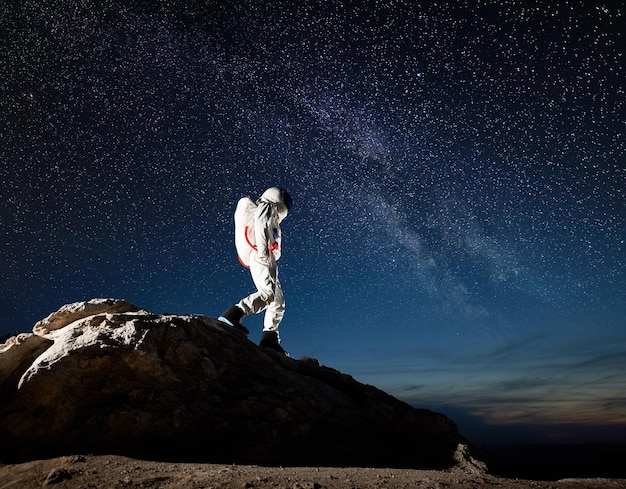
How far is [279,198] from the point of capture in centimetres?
786

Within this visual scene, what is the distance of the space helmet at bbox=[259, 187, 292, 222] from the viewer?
25.7 ft

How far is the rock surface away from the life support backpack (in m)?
2.24

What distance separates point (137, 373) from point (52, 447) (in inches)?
38.6

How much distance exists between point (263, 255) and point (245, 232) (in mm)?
848

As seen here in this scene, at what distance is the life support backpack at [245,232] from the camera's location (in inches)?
309

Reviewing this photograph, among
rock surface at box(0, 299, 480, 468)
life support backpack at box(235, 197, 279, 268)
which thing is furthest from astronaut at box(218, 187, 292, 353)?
rock surface at box(0, 299, 480, 468)

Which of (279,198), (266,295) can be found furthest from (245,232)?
(266,295)

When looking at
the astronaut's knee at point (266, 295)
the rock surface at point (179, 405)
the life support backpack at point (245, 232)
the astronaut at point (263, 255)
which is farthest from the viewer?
the life support backpack at point (245, 232)

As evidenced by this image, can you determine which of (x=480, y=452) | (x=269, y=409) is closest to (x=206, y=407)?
(x=269, y=409)

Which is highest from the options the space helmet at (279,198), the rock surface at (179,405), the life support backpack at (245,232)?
the space helmet at (279,198)

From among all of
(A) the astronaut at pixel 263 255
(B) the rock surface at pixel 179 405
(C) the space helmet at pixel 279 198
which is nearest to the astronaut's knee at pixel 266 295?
(A) the astronaut at pixel 263 255

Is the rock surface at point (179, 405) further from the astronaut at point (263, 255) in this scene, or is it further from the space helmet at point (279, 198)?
the space helmet at point (279, 198)

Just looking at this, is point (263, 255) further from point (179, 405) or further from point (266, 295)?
point (179, 405)

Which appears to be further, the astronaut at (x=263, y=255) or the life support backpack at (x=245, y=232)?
the life support backpack at (x=245, y=232)
